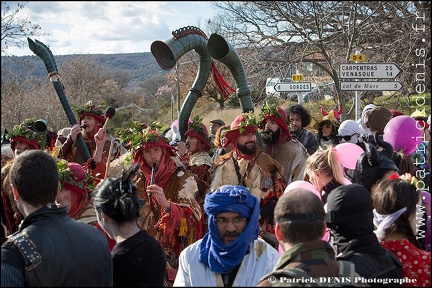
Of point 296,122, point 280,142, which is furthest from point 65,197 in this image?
point 296,122

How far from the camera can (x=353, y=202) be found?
2896 mm

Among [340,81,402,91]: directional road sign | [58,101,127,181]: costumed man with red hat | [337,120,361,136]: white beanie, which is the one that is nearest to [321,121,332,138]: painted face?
[337,120,361,136]: white beanie

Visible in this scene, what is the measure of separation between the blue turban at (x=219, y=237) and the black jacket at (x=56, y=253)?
26.9 inches

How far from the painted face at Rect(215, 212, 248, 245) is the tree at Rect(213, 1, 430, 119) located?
306 inches

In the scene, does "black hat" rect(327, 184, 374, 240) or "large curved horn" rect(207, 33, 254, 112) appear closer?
"black hat" rect(327, 184, 374, 240)

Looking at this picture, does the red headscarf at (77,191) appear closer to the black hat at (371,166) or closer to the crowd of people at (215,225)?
the crowd of people at (215,225)

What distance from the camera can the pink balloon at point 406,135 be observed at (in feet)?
17.3

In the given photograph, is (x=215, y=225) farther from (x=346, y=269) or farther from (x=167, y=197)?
(x=167, y=197)

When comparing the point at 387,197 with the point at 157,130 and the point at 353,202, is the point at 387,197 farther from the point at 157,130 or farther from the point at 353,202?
the point at 157,130

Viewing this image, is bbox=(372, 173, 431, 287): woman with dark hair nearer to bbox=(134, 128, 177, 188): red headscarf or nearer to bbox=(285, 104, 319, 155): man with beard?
bbox=(134, 128, 177, 188): red headscarf

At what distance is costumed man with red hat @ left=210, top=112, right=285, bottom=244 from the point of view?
539cm

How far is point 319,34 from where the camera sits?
13484 millimetres

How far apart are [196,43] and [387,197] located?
399cm

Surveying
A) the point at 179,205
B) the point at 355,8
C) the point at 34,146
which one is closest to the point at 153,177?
the point at 179,205
